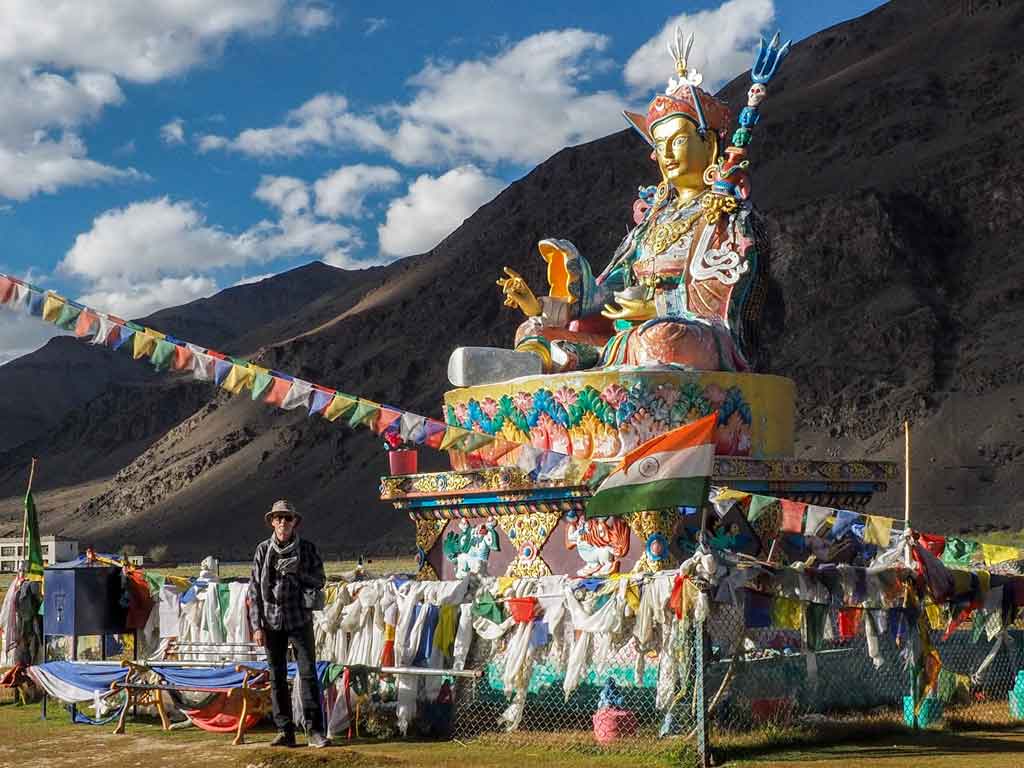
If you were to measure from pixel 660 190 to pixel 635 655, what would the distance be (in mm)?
6938

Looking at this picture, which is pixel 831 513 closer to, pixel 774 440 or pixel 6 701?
pixel 774 440

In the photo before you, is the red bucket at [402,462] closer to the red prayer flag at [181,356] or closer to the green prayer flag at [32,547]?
the red prayer flag at [181,356]

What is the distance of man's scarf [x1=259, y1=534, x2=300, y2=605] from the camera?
10523mm

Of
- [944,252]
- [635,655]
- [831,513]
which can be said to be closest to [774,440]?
[831,513]

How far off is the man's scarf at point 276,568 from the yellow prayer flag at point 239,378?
1.90 m

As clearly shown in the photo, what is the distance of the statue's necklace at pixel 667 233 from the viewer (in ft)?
50.2

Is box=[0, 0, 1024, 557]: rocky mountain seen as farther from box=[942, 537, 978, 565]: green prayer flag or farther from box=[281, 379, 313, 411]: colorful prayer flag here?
box=[281, 379, 313, 411]: colorful prayer flag

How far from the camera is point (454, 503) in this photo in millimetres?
13875

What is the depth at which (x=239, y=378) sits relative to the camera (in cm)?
1213

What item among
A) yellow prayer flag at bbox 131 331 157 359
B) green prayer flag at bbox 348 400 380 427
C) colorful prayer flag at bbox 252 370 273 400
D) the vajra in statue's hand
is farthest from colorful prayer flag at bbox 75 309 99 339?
the vajra in statue's hand

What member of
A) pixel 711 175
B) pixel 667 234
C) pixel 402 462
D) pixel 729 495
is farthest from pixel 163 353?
pixel 711 175

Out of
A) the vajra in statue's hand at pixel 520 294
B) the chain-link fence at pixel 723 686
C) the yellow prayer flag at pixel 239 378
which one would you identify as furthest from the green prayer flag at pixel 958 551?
the yellow prayer flag at pixel 239 378

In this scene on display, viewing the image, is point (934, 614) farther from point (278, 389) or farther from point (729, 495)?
point (278, 389)

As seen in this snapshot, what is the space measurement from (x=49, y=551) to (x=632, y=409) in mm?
27180
